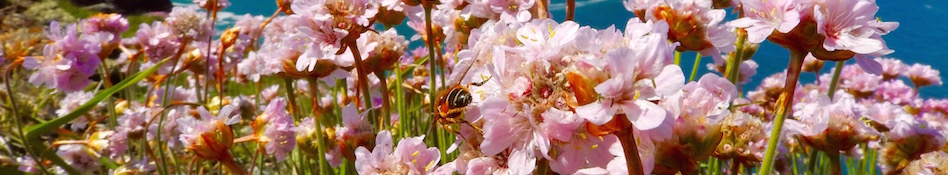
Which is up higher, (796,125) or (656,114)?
(656,114)

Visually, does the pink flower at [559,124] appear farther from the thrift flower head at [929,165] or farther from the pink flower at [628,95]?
the thrift flower head at [929,165]

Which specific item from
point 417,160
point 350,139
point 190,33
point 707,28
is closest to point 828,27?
point 707,28

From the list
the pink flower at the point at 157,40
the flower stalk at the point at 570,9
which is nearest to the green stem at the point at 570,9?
the flower stalk at the point at 570,9

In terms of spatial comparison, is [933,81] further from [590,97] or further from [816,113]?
[590,97]

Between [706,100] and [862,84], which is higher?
[706,100]

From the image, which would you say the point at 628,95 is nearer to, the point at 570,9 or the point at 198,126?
the point at 570,9

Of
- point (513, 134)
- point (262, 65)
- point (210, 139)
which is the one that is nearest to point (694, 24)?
point (513, 134)
